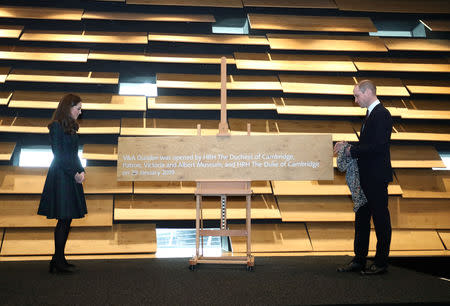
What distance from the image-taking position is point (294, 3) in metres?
4.18

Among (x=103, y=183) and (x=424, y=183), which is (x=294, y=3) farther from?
(x=103, y=183)

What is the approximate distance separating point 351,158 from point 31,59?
303 centimetres

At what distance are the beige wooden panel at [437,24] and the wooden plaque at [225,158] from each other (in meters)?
2.42

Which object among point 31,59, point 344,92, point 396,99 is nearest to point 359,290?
point 344,92

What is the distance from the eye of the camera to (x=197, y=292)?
2076 millimetres

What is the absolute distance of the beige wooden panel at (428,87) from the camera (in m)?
3.99

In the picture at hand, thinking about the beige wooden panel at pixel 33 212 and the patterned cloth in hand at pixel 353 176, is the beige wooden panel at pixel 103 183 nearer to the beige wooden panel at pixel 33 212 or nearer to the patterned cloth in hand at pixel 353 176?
the beige wooden panel at pixel 33 212

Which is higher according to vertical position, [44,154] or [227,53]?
[227,53]

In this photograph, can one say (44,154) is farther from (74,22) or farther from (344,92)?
(344,92)

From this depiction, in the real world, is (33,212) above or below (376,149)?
Answer: below

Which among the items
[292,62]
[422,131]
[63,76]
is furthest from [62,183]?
[422,131]

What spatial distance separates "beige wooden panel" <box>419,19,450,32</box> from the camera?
4.19 meters

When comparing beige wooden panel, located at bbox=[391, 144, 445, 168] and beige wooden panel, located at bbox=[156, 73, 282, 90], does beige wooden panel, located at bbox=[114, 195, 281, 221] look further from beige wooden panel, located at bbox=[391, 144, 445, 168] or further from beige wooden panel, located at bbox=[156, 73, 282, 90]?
beige wooden panel, located at bbox=[391, 144, 445, 168]

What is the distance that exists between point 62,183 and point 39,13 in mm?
2155
